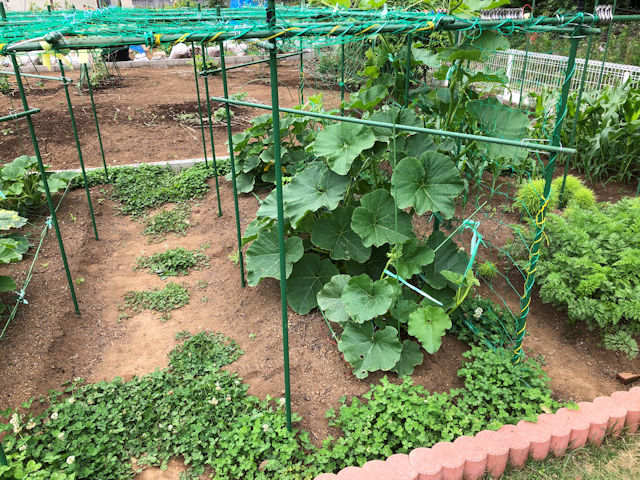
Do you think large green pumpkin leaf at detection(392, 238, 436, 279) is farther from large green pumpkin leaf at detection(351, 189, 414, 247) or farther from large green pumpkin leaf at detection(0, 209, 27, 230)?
large green pumpkin leaf at detection(0, 209, 27, 230)

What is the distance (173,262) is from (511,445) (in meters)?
2.81

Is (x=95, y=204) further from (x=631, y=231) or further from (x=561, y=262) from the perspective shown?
(x=631, y=231)

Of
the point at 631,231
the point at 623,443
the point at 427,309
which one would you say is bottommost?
the point at 623,443

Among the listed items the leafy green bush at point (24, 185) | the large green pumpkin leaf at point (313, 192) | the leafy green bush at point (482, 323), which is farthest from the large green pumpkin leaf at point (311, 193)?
the leafy green bush at point (24, 185)

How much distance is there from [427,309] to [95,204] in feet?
11.9

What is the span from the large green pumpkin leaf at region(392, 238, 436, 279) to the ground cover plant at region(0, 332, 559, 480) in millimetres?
564

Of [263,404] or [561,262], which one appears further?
[561,262]

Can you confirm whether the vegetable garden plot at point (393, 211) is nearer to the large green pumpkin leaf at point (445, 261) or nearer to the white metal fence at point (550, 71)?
the large green pumpkin leaf at point (445, 261)

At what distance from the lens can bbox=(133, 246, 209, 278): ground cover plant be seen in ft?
12.5

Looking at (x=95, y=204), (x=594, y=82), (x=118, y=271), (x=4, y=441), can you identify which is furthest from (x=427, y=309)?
(x=594, y=82)

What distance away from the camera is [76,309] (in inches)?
129

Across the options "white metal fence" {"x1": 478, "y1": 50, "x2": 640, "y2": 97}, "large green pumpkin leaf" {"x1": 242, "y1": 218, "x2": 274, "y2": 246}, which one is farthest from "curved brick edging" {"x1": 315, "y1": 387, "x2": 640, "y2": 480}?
"white metal fence" {"x1": 478, "y1": 50, "x2": 640, "y2": 97}

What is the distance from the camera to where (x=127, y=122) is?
6.70 meters

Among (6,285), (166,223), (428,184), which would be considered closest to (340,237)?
(428,184)
